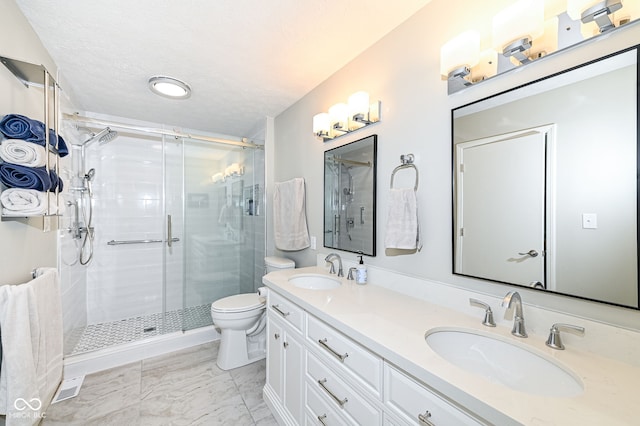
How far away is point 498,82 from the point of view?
1.13 metres

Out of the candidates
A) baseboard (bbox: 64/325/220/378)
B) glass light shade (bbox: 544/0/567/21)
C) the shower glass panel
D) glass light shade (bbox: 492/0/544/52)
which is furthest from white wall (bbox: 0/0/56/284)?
A: glass light shade (bbox: 544/0/567/21)

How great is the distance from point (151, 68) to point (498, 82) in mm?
2199

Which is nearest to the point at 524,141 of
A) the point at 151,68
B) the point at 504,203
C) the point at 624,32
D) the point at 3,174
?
the point at 504,203

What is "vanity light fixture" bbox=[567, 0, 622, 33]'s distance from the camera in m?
0.82

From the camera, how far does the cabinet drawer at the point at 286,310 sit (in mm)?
1420

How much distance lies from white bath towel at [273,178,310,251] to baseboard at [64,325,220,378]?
118 cm

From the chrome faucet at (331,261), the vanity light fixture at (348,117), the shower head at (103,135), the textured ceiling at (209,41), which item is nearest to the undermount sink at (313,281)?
the chrome faucet at (331,261)

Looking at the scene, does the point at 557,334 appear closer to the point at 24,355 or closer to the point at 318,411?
the point at 318,411

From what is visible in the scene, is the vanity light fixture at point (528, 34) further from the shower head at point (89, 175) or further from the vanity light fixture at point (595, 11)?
the shower head at point (89, 175)

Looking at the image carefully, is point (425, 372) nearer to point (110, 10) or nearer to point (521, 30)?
point (521, 30)

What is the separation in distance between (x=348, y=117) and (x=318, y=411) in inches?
68.4

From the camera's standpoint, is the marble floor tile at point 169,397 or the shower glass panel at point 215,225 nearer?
the marble floor tile at point 169,397

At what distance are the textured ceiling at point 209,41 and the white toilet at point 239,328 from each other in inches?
72.4

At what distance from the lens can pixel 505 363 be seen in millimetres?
940
